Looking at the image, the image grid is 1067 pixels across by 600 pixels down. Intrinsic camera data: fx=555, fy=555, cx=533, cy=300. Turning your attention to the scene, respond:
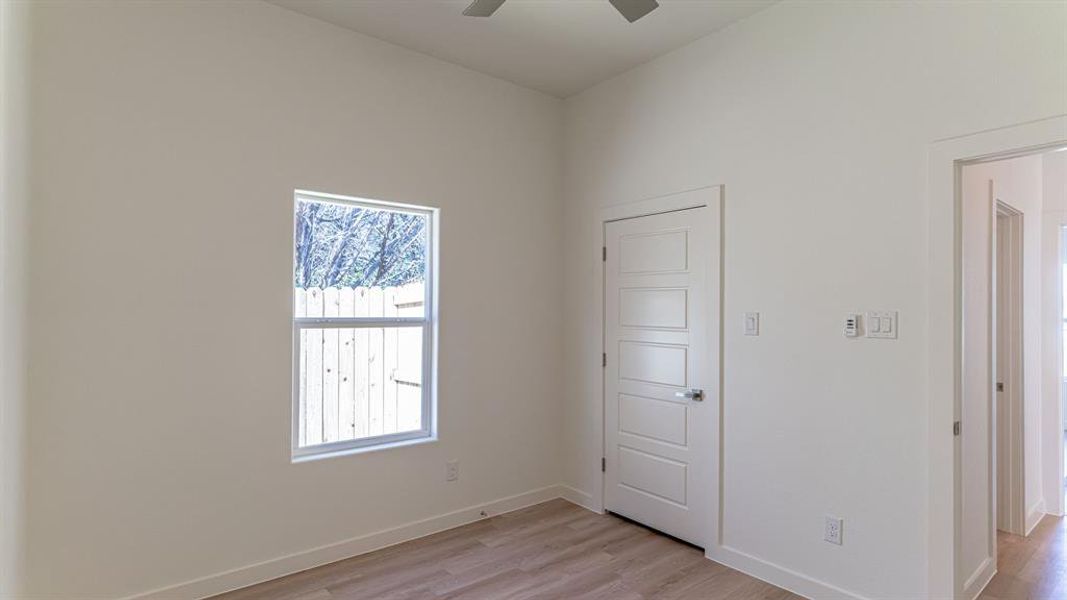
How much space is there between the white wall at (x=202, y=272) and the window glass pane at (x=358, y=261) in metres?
0.14

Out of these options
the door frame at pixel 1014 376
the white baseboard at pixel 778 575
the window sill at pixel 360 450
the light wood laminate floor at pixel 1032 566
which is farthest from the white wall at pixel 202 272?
the door frame at pixel 1014 376

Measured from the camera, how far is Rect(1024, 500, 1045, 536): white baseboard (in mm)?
3438

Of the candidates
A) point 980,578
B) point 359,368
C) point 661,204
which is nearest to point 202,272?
point 359,368

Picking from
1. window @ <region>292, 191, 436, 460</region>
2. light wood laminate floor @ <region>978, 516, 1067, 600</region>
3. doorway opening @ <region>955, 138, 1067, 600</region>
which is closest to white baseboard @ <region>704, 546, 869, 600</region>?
doorway opening @ <region>955, 138, 1067, 600</region>

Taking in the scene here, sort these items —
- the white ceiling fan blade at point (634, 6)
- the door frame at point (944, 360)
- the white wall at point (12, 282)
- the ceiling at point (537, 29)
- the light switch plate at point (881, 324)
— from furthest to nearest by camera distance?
1. the ceiling at point (537, 29)
2. the light switch plate at point (881, 324)
3. the door frame at point (944, 360)
4. the white wall at point (12, 282)
5. the white ceiling fan blade at point (634, 6)

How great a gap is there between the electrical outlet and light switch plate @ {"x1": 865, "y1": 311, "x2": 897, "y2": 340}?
0.90 m

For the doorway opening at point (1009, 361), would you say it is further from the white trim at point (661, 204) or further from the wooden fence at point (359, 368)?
the wooden fence at point (359, 368)

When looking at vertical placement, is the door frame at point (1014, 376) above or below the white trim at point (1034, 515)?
above

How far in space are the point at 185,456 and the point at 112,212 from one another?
1181 mm

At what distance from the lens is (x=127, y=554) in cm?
252

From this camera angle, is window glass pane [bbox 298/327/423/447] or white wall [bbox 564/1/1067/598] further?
window glass pane [bbox 298/327/423/447]

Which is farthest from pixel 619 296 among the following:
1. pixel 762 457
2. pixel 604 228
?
pixel 762 457

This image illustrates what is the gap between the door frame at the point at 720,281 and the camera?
10.3ft

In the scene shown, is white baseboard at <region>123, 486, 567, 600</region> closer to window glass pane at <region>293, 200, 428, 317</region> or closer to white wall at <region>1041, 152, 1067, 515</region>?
window glass pane at <region>293, 200, 428, 317</region>
